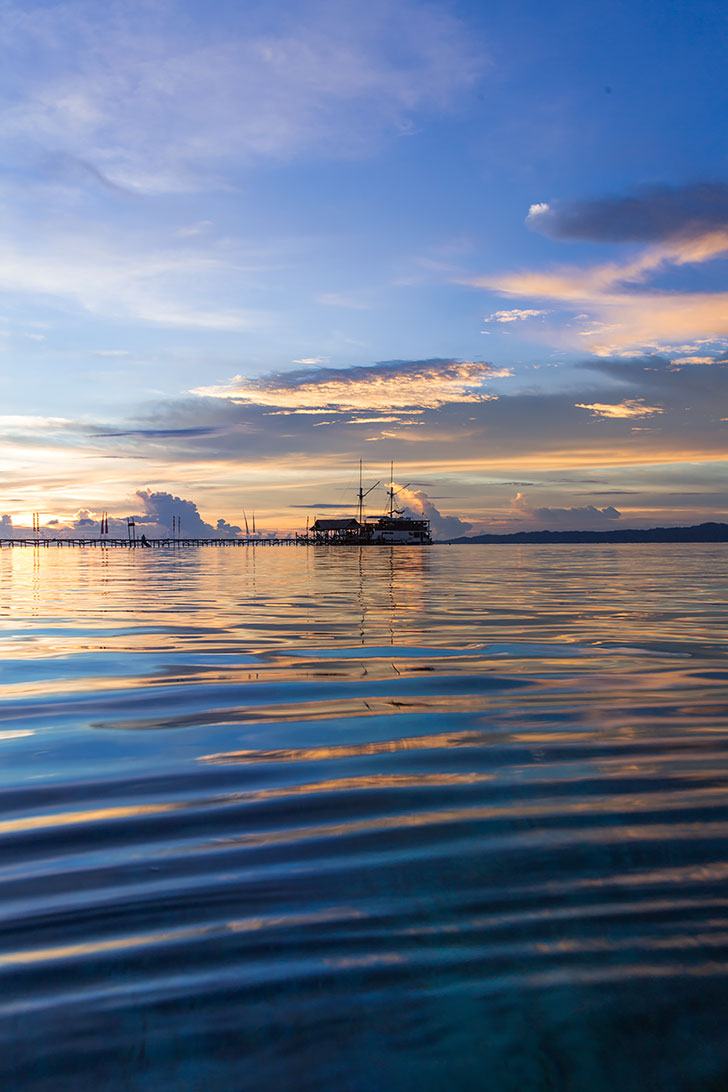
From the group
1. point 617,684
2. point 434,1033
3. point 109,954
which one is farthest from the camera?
point 617,684

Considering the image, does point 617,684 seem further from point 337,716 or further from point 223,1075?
point 223,1075

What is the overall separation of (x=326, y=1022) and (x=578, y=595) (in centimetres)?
2802

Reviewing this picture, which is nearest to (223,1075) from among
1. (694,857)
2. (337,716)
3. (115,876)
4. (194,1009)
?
(194,1009)

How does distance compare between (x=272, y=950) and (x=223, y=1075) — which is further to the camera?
(x=272, y=950)

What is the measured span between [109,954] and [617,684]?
8.79 metres

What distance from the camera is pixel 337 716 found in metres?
9.29

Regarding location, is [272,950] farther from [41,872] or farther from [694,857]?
[694,857]

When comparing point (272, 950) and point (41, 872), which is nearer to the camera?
point (272, 950)

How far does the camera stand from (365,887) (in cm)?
459

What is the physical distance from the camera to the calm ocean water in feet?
10.5

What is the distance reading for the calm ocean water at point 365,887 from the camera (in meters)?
3.20

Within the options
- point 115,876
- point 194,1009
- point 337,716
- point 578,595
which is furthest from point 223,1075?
point 578,595

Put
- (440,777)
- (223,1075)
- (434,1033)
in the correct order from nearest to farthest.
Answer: (223,1075) < (434,1033) < (440,777)

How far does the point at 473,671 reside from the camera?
1248cm
